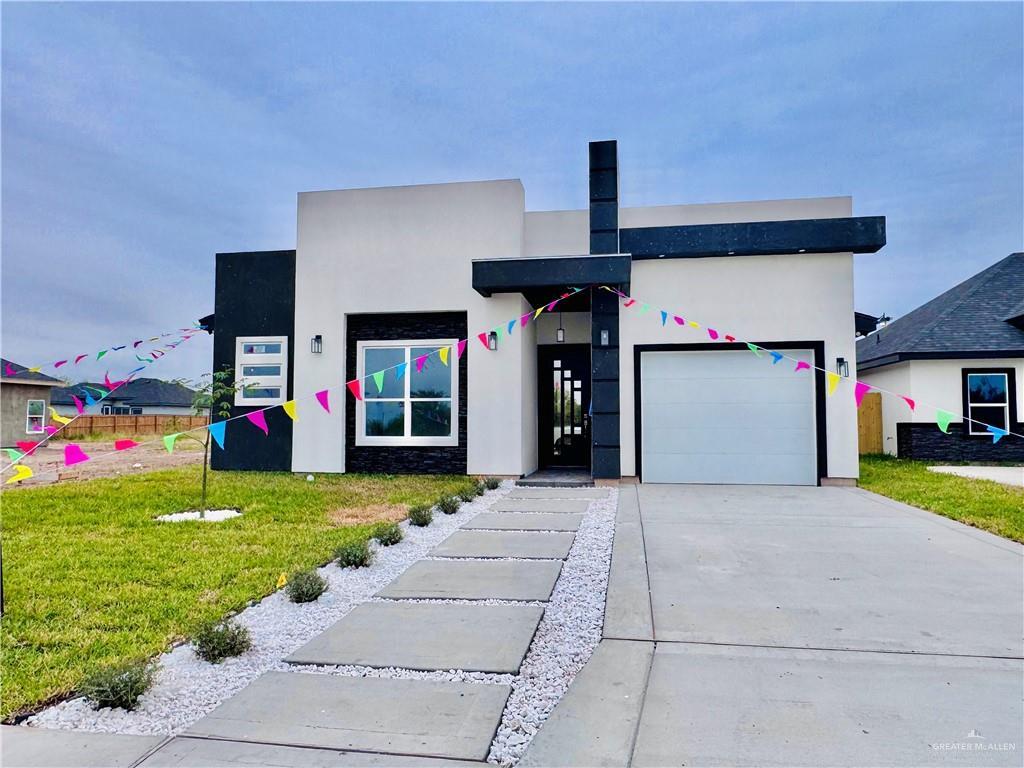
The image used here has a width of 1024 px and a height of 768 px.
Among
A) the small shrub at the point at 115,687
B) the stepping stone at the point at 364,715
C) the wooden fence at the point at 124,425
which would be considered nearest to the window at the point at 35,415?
the wooden fence at the point at 124,425

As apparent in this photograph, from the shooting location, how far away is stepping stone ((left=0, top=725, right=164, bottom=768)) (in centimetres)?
201

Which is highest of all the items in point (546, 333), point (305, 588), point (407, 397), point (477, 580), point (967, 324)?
point (967, 324)

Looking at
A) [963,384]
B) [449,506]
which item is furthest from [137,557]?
[963,384]

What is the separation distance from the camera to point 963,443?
13438mm

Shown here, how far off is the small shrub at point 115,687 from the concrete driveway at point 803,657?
1652 millimetres

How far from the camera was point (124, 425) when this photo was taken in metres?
A: 24.9

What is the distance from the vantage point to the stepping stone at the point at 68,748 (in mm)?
2012

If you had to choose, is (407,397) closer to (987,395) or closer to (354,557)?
(354,557)

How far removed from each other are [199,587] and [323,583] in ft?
3.01

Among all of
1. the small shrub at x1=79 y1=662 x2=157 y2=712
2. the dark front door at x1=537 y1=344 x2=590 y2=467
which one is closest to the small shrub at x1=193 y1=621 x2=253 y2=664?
the small shrub at x1=79 y1=662 x2=157 y2=712

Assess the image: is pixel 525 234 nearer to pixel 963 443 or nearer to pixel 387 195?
pixel 387 195

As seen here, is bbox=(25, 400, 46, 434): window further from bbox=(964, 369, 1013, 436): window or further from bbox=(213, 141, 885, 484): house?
bbox=(964, 369, 1013, 436): window

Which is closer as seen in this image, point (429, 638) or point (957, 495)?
point (429, 638)

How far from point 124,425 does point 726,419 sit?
82.7ft
